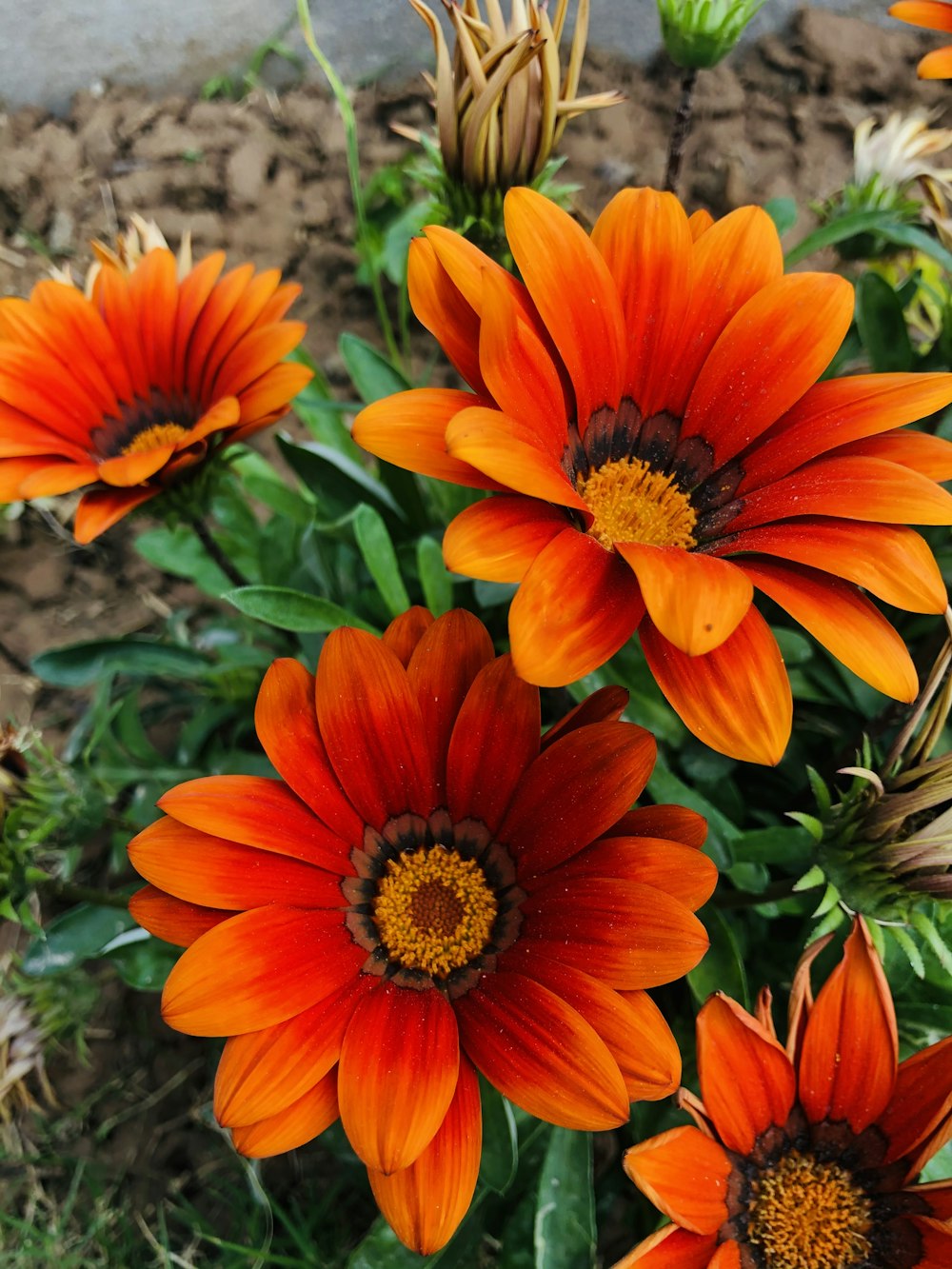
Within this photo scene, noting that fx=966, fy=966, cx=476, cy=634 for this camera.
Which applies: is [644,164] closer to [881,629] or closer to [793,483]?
[793,483]

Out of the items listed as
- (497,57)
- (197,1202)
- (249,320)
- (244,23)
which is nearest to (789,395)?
(497,57)

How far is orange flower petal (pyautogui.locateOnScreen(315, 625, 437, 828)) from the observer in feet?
3.12

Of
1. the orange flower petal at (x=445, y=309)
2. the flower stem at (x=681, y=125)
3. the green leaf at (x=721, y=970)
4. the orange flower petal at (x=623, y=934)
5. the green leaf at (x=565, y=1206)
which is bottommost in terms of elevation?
the green leaf at (x=565, y=1206)

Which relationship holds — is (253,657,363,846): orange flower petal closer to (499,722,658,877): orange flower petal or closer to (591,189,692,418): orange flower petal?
(499,722,658,877): orange flower petal

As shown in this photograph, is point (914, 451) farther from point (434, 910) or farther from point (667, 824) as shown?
point (434, 910)

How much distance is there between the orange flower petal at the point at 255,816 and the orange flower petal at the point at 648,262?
1.96 ft

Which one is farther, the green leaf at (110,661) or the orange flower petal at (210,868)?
the green leaf at (110,661)

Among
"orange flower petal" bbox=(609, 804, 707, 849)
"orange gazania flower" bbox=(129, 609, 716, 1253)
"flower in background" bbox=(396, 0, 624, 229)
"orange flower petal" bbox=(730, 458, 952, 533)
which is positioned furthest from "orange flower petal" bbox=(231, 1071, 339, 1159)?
"flower in background" bbox=(396, 0, 624, 229)

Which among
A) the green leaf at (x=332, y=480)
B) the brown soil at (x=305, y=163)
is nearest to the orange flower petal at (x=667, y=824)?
the green leaf at (x=332, y=480)

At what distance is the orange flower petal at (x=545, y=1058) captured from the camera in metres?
0.82

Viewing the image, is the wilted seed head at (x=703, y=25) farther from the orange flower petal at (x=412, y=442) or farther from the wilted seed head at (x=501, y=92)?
the orange flower petal at (x=412, y=442)

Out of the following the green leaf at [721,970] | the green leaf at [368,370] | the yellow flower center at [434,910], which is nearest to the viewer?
the yellow flower center at [434,910]

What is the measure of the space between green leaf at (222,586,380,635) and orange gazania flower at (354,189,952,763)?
1.24ft

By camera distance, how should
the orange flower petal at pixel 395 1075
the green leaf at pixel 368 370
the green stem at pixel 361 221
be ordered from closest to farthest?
the orange flower petal at pixel 395 1075
the green leaf at pixel 368 370
the green stem at pixel 361 221
